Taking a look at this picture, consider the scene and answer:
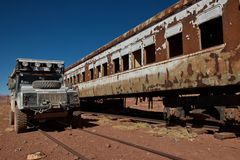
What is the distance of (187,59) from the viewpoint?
776 cm

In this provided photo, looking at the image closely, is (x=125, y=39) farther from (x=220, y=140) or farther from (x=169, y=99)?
(x=220, y=140)

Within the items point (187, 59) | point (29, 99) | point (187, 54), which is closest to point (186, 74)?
point (187, 59)

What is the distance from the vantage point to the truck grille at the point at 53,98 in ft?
27.3

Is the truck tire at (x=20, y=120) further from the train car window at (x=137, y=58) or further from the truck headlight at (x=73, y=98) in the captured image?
the train car window at (x=137, y=58)

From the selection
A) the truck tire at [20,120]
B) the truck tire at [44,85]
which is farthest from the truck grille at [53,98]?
the truck tire at [20,120]

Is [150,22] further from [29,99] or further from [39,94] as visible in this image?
[29,99]

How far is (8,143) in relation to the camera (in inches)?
266

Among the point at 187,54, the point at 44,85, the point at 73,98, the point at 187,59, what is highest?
the point at 187,54

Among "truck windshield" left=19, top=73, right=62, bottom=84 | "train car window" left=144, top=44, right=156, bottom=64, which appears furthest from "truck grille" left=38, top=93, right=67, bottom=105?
"train car window" left=144, top=44, right=156, bottom=64

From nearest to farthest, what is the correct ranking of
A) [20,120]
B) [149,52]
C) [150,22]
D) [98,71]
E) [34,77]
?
[20,120] → [150,22] → [34,77] → [149,52] → [98,71]

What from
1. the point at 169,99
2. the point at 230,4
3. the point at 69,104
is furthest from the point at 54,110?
the point at 230,4

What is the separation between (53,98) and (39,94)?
507 mm

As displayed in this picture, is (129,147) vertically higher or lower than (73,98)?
lower

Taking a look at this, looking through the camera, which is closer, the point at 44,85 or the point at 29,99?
the point at 29,99
